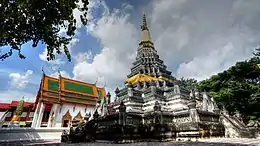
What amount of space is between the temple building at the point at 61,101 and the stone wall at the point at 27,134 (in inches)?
240

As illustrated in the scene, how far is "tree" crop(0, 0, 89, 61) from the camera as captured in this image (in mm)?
6625

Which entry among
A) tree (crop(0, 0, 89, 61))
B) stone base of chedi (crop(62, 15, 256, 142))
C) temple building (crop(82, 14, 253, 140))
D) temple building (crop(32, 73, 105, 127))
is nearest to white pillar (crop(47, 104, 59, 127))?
temple building (crop(32, 73, 105, 127))

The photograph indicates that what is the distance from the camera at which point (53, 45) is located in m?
9.18

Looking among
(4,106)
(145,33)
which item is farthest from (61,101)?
(145,33)

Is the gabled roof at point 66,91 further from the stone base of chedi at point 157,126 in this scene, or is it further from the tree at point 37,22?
the tree at point 37,22

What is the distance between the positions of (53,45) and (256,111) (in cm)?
2224

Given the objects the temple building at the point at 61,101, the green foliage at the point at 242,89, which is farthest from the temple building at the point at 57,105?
the green foliage at the point at 242,89

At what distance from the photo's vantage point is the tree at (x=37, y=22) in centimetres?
662

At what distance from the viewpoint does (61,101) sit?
28656 millimetres

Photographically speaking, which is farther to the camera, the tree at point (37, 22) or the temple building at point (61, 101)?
the temple building at point (61, 101)

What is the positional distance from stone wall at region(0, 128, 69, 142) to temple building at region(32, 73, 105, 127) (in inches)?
240

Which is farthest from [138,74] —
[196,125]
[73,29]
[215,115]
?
[73,29]

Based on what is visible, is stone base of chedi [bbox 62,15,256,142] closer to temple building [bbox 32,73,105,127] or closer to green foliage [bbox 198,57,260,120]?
green foliage [bbox 198,57,260,120]

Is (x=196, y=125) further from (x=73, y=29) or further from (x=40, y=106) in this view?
(x=40, y=106)
